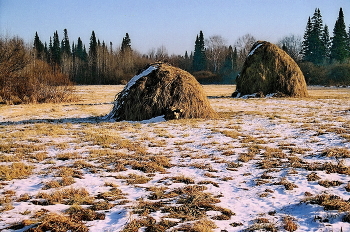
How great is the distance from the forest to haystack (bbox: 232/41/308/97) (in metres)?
6.62

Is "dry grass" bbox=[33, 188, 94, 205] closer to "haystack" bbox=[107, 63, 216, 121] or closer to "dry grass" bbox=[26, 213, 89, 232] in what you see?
"dry grass" bbox=[26, 213, 89, 232]

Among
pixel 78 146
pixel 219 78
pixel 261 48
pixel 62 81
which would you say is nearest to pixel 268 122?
pixel 78 146

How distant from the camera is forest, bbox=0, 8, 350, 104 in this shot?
2088 cm

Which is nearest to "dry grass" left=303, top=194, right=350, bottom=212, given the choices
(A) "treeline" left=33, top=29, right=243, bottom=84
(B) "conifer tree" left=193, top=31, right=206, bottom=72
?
(A) "treeline" left=33, top=29, right=243, bottom=84

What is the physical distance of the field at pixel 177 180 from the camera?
3.66 meters

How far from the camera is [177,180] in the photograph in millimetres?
5242

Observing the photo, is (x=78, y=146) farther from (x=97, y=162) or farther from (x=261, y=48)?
(x=261, y=48)

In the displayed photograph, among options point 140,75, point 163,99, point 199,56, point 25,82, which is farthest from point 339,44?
point 163,99

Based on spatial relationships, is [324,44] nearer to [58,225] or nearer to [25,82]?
[25,82]

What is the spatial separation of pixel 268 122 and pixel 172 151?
5163mm

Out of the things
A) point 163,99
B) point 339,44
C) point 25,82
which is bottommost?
point 163,99

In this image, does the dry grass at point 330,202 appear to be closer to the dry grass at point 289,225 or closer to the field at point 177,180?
the field at point 177,180

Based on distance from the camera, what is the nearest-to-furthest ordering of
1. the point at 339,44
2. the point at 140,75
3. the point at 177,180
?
the point at 177,180
the point at 140,75
the point at 339,44

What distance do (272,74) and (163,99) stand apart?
11816 mm
